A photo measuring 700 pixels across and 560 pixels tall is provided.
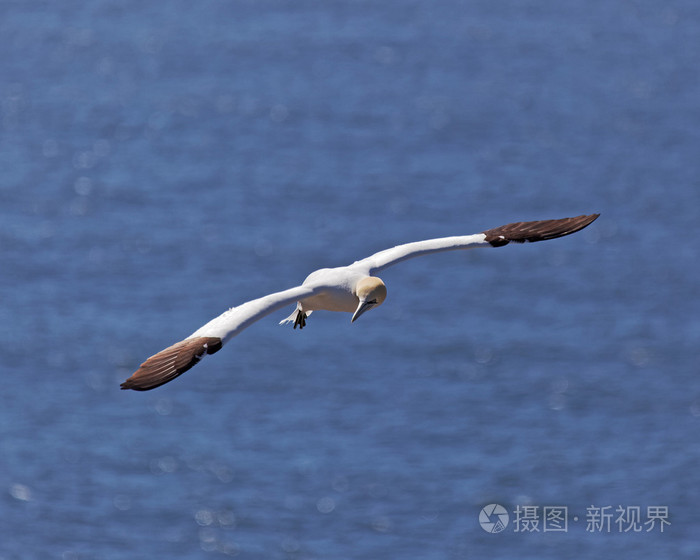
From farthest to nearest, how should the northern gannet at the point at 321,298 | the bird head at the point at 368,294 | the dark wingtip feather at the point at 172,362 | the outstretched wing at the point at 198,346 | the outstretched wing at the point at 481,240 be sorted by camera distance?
the outstretched wing at the point at 481,240 < the bird head at the point at 368,294 < the northern gannet at the point at 321,298 < the outstretched wing at the point at 198,346 < the dark wingtip feather at the point at 172,362

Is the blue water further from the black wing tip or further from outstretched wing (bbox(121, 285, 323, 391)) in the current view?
outstretched wing (bbox(121, 285, 323, 391))

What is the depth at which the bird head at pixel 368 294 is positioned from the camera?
94.4ft

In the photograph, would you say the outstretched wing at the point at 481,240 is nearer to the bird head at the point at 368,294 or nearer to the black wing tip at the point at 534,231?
the black wing tip at the point at 534,231

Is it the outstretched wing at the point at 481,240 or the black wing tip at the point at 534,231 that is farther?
the black wing tip at the point at 534,231

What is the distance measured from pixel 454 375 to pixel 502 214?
17.9 m

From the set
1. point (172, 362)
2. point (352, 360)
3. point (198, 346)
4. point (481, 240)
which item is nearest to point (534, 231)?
point (481, 240)

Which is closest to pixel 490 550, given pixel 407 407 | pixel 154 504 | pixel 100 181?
pixel 407 407

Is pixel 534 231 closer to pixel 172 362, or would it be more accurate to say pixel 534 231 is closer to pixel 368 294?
pixel 368 294

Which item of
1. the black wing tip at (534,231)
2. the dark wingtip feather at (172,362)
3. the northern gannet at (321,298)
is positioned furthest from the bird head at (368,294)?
the black wing tip at (534,231)

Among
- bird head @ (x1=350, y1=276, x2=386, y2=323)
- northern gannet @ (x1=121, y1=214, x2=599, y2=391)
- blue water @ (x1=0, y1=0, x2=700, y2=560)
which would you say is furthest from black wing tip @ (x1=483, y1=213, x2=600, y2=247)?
blue water @ (x1=0, y1=0, x2=700, y2=560)

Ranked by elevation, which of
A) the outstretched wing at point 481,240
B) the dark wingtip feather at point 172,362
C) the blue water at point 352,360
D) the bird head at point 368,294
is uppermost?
the blue water at point 352,360

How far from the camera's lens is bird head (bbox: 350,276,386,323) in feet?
94.4

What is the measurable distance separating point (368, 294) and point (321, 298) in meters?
1.64

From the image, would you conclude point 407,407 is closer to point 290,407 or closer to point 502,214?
point 290,407
